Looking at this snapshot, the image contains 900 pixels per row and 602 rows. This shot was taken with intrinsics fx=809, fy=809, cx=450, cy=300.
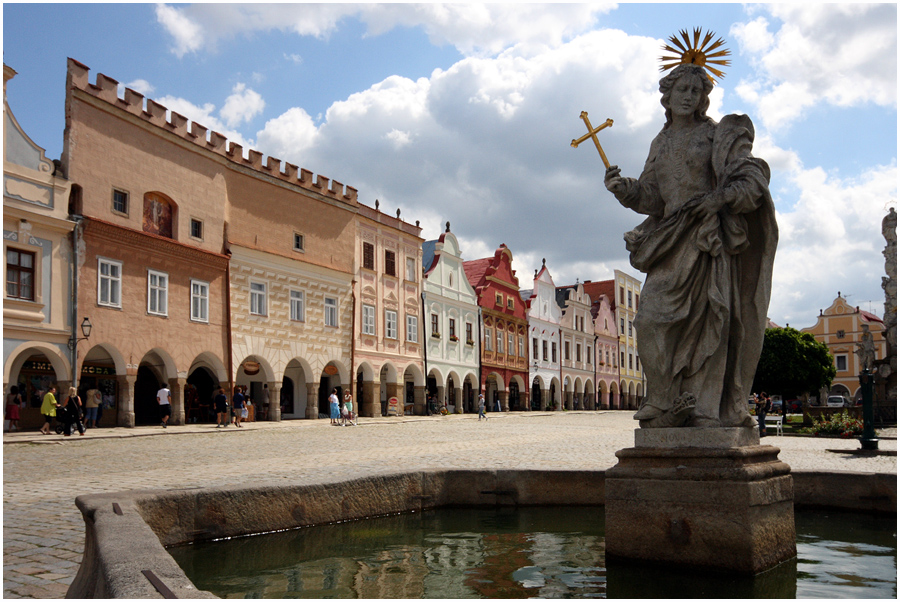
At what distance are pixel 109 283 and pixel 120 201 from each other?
302cm

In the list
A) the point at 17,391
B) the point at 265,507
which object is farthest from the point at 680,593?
the point at 17,391

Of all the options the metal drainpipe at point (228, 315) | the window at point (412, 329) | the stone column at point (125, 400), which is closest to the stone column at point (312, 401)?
the metal drainpipe at point (228, 315)

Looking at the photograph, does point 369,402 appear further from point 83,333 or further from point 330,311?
point 83,333

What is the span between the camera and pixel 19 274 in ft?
78.3

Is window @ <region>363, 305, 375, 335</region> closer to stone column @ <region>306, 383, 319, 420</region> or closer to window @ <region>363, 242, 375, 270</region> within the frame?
window @ <region>363, 242, 375, 270</region>

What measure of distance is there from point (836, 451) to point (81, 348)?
21441 millimetres

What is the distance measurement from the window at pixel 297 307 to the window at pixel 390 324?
6.26 m

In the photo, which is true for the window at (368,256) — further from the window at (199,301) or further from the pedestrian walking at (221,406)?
the pedestrian walking at (221,406)

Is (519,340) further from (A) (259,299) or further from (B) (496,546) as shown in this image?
(B) (496,546)

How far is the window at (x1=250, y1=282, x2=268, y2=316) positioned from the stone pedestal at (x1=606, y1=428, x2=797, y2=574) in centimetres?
2946

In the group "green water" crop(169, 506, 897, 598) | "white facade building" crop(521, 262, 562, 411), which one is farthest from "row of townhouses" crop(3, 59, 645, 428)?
"green water" crop(169, 506, 897, 598)

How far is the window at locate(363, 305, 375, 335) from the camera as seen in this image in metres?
39.6

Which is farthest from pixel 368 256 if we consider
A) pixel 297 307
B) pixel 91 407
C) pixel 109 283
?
pixel 91 407

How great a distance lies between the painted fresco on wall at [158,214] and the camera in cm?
2886
